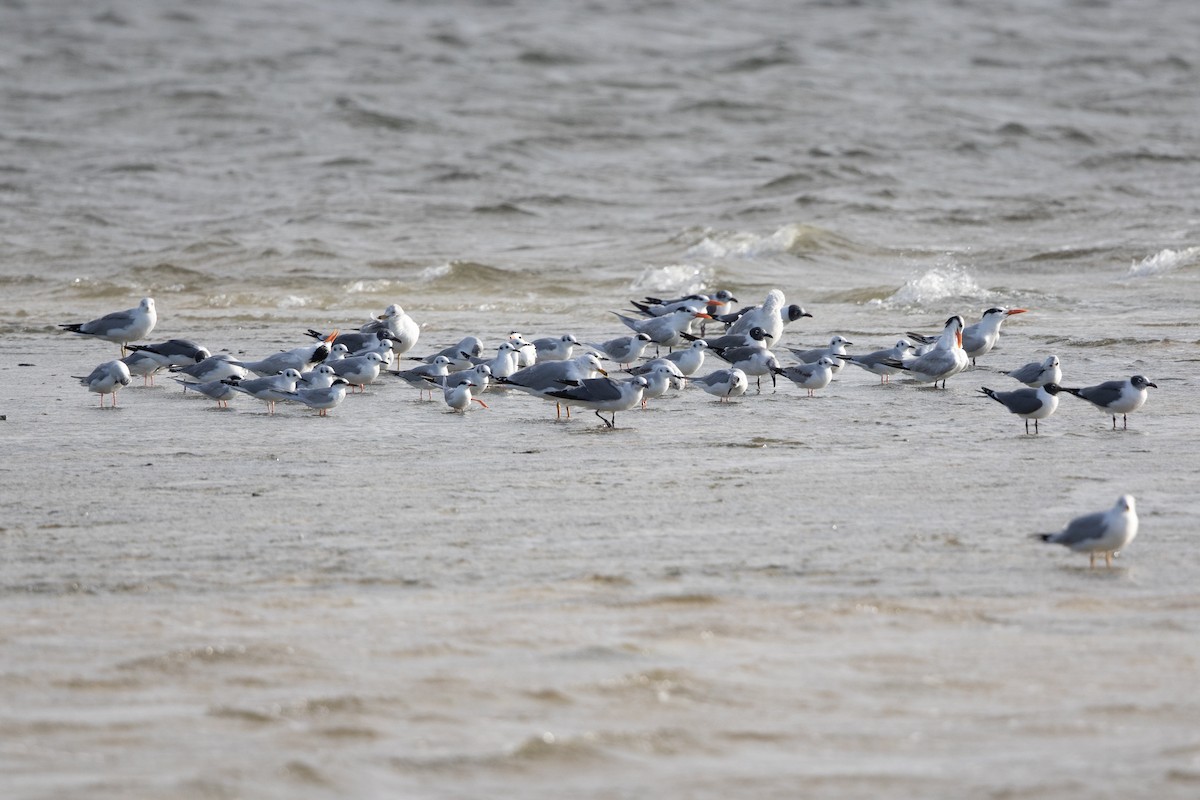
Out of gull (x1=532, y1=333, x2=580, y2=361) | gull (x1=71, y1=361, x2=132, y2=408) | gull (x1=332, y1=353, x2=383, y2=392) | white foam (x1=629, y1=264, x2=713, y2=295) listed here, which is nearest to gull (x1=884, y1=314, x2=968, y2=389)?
gull (x1=532, y1=333, x2=580, y2=361)

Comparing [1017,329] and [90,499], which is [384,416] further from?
[1017,329]

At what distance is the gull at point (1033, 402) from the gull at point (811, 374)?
1777mm

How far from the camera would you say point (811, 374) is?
443 inches

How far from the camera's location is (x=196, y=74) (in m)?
42.0

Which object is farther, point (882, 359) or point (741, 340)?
point (741, 340)

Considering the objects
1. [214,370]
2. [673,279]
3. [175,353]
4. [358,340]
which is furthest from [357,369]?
[673,279]

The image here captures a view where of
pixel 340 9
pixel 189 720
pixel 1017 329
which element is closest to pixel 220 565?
pixel 189 720

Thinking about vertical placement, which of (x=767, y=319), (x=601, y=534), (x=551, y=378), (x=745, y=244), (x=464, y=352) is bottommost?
(x=601, y=534)

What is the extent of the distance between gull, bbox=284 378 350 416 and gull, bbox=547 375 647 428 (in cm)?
149

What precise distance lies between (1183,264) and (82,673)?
16.2 meters

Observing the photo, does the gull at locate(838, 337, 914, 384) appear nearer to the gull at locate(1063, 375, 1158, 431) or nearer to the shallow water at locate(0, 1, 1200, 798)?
the shallow water at locate(0, 1, 1200, 798)

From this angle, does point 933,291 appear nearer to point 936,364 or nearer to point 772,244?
point 772,244

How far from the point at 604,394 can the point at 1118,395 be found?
10.2ft

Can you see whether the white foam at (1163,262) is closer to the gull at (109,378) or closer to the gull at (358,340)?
the gull at (358,340)
